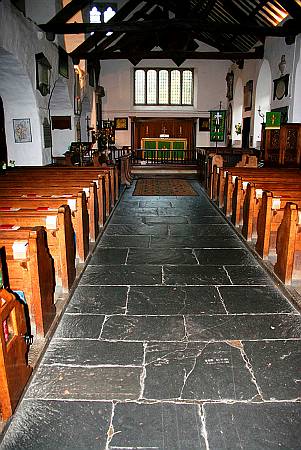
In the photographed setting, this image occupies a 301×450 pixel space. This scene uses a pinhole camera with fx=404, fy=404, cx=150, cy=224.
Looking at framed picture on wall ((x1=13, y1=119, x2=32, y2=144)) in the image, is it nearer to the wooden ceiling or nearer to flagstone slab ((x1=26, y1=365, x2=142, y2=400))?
the wooden ceiling

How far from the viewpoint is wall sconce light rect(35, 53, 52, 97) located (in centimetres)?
840

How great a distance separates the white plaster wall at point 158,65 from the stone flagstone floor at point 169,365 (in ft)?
54.1

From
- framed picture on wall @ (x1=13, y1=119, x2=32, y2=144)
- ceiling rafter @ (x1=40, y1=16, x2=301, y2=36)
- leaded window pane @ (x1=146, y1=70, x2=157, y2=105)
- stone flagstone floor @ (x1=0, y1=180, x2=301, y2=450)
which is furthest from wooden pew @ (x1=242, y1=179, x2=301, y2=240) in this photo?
leaded window pane @ (x1=146, y1=70, x2=157, y2=105)

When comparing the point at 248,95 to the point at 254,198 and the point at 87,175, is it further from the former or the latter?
the point at 254,198

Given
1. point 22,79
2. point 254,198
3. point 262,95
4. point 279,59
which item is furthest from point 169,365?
point 262,95

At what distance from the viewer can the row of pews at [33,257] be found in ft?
7.08

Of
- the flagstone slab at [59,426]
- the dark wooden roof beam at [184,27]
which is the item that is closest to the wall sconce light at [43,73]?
the dark wooden roof beam at [184,27]

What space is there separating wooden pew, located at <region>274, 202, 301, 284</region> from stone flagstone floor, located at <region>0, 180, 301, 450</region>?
0.64ft

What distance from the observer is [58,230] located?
11.5 feet

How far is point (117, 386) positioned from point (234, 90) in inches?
680

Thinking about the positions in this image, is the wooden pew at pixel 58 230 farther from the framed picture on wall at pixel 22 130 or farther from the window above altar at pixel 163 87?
the window above altar at pixel 163 87

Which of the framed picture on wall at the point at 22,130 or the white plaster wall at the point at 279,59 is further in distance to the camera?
the white plaster wall at the point at 279,59

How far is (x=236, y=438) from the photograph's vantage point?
2010mm

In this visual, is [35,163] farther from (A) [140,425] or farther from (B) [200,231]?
(A) [140,425]
